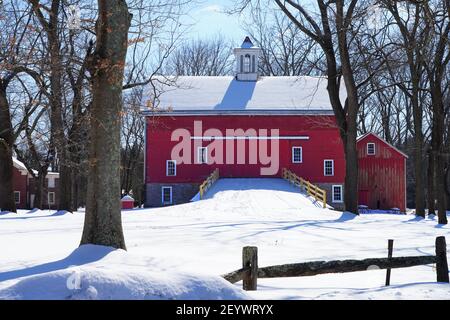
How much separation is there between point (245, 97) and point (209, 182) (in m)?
8.86

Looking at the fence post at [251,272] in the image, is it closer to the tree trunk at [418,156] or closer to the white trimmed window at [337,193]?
the tree trunk at [418,156]

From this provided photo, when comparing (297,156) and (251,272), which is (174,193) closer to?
(297,156)

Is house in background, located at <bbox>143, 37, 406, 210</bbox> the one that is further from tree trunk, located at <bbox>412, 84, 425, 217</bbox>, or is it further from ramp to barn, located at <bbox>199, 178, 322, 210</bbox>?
tree trunk, located at <bbox>412, 84, 425, 217</bbox>

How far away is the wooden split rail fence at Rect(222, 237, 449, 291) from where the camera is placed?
805cm

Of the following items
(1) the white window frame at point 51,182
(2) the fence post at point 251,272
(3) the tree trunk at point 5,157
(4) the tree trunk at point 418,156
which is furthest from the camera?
(1) the white window frame at point 51,182

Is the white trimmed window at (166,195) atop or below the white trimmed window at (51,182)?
below

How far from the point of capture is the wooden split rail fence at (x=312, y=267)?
8055 mm

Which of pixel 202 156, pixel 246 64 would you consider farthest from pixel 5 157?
pixel 246 64

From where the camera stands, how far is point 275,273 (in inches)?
340

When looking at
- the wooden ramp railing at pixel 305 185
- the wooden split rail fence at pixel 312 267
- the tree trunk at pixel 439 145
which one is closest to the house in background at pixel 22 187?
the wooden ramp railing at pixel 305 185

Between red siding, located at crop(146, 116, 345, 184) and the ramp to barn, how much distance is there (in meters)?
2.09

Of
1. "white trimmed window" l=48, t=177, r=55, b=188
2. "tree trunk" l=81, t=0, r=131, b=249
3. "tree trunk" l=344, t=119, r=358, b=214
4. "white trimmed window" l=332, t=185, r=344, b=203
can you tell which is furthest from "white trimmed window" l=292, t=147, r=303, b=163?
"white trimmed window" l=48, t=177, r=55, b=188

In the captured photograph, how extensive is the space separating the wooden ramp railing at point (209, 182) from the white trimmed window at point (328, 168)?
8.21 meters
